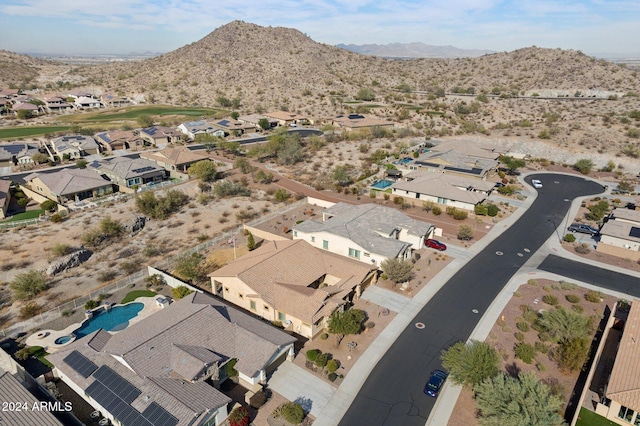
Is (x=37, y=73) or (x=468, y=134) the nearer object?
(x=468, y=134)

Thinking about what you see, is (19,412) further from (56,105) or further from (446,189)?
(56,105)

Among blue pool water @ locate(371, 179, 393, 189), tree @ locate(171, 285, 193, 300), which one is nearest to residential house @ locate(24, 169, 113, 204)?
tree @ locate(171, 285, 193, 300)

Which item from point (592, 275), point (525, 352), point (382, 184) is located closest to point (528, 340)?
point (525, 352)

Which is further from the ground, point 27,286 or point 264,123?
point 264,123

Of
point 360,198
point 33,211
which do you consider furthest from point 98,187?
point 360,198

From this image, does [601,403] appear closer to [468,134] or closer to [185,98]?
[468,134]

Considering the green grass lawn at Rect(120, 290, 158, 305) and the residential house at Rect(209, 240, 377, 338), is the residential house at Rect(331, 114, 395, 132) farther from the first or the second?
the green grass lawn at Rect(120, 290, 158, 305)
